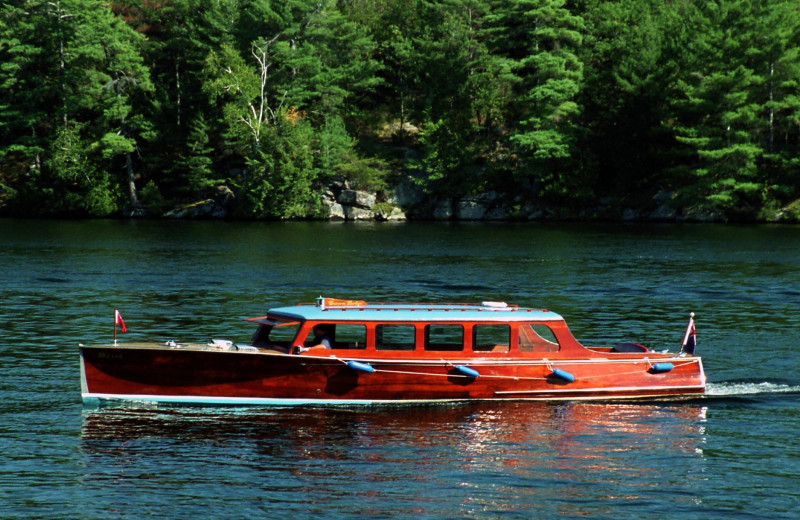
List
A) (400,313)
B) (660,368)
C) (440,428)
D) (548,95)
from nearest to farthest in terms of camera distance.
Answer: (440,428)
(400,313)
(660,368)
(548,95)

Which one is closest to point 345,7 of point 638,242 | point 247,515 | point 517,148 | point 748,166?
point 517,148

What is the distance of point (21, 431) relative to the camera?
2288 centimetres

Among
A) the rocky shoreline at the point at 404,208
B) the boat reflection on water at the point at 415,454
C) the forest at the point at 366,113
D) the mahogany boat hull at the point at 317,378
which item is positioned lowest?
the boat reflection on water at the point at 415,454

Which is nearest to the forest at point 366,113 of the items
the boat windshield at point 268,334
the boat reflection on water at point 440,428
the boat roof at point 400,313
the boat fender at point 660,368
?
the boat fender at point 660,368

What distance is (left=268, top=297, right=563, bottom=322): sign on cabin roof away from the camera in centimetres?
2555

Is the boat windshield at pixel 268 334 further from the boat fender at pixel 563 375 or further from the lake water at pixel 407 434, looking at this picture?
the boat fender at pixel 563 375

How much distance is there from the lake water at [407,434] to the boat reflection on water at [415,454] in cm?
6

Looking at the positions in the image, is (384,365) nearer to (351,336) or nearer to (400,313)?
(351,336)

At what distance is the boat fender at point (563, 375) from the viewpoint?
85.2 feet

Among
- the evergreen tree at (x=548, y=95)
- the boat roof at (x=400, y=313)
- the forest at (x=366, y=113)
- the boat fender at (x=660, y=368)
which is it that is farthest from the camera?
the evergreen tree at (x=548, y=95)

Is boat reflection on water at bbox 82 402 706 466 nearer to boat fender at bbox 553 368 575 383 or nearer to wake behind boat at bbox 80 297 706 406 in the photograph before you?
wake behind boat at bbox 80 297 706 406

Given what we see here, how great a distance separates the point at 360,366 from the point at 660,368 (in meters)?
8.09

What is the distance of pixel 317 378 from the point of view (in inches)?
990

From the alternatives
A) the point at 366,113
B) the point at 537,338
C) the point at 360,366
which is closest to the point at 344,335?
the point at 360,366
